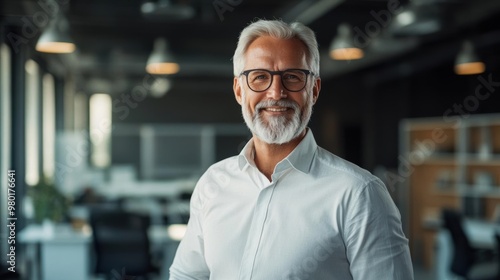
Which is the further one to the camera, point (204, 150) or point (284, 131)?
point (204, 150)

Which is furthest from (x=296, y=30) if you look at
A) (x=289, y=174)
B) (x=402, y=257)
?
(x=402, y=257)

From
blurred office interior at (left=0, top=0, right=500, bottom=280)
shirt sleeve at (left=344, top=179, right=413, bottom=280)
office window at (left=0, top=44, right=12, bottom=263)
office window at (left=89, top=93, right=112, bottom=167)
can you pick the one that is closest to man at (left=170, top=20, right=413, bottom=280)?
shirt sleeve at (left=344, top=179, right=413, bottom=280)

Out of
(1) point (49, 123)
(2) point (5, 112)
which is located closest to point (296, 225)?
(2) point (5, 112)

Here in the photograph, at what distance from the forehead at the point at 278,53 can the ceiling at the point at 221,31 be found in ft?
15.7

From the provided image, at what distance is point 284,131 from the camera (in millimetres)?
1557

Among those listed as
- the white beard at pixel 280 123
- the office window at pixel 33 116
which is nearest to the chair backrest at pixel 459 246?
the white beard at pixel 280 123

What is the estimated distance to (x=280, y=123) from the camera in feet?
5.05

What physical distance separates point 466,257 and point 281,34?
4.94 meters

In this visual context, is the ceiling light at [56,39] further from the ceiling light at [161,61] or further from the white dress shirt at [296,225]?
the white dress shirt at [296,225]

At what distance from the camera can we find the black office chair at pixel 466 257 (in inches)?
232

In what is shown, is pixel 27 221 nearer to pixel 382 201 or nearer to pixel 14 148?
pixel 14 148

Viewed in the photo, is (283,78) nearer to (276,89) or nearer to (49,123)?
(276,89)

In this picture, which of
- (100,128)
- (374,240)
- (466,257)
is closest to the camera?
(374,240)

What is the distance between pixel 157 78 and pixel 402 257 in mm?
13396
